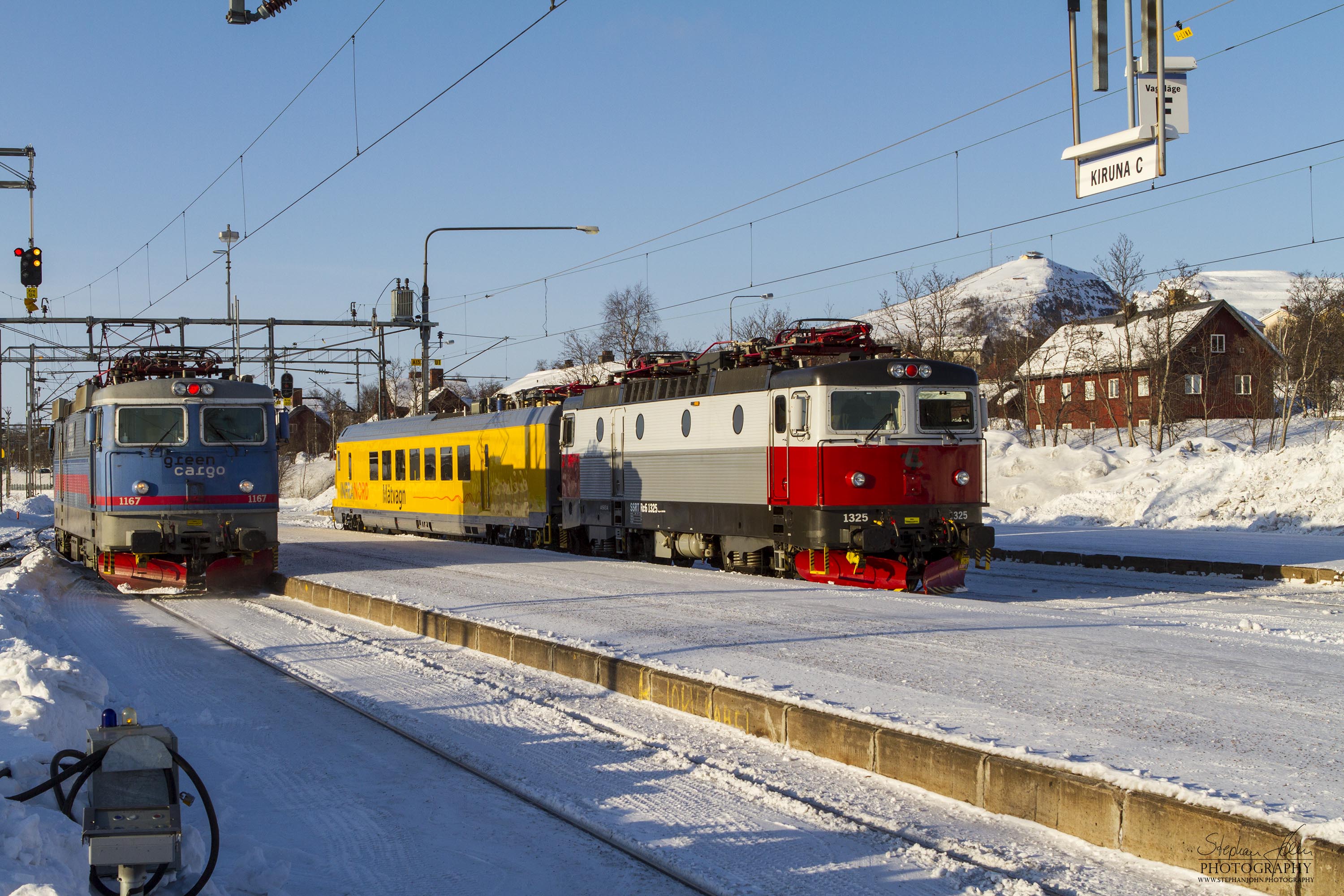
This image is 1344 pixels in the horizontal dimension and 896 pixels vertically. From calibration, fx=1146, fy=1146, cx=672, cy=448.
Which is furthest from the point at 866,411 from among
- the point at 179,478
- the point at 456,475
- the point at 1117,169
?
the point at 456,475

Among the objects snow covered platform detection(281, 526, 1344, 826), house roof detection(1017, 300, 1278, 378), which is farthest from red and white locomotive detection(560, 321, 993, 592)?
house roof detection(1017, 300, 1278, 378)

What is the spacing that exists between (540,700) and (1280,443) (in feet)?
163

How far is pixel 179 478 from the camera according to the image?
18750mm

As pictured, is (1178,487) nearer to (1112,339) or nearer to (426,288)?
(426,288)

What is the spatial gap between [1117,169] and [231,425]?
14.4 m

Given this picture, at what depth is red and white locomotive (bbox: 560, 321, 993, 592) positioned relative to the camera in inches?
650

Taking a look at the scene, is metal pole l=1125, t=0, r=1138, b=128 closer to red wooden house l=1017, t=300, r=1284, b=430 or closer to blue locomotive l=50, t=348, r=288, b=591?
blue locomotive l=50, t=348, r=288, b=591

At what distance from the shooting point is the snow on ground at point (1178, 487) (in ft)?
84.0

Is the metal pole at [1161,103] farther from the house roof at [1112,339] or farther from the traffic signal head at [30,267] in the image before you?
the house roof at [1112,339]

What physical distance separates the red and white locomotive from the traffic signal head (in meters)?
14.6

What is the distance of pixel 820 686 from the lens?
339 inches

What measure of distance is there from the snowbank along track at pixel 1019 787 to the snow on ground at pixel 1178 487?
64.2 ft

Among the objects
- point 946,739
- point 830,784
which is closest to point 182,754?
point 830,784

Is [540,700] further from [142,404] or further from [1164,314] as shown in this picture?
[1164,314]
